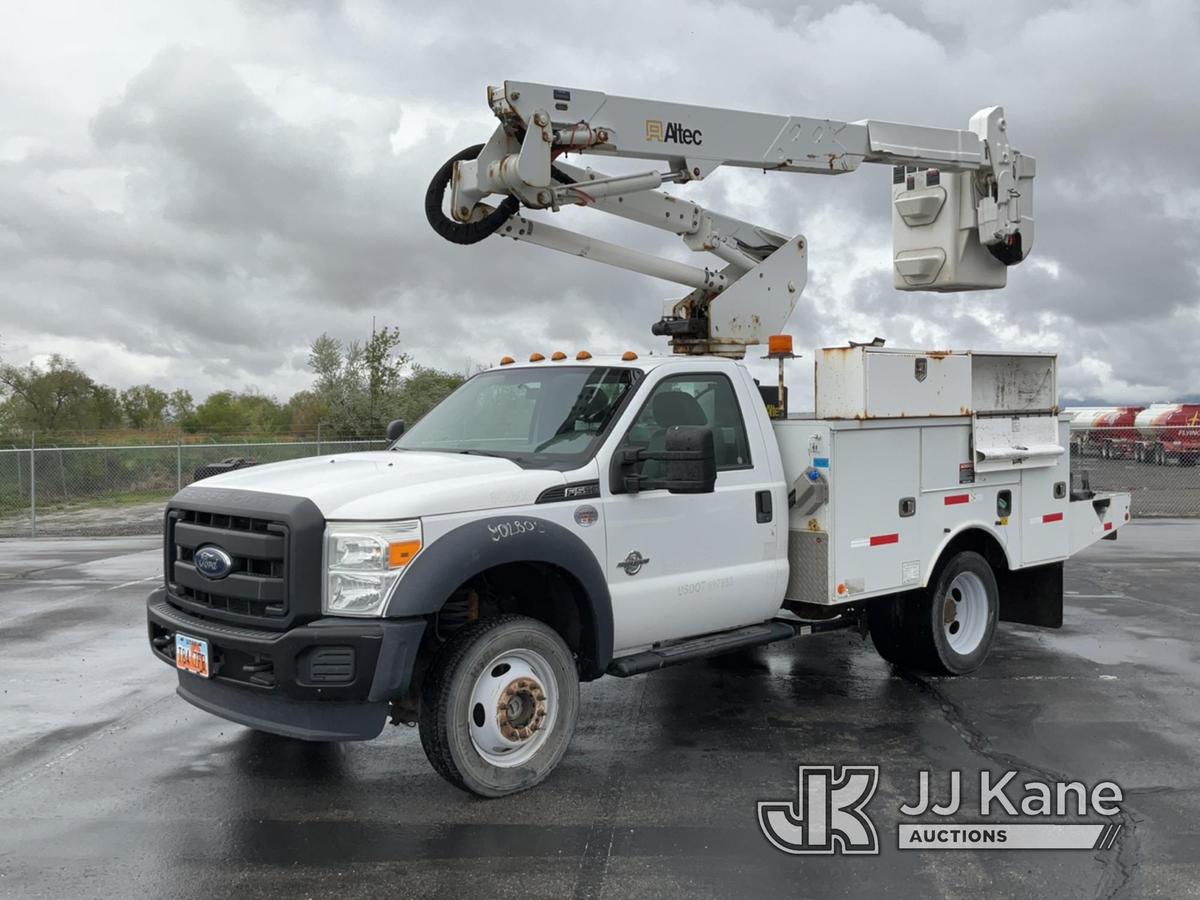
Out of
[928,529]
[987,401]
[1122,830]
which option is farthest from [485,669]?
[987,401]

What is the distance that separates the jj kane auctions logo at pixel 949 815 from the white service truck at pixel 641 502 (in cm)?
110

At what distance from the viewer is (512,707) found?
18.1 ft

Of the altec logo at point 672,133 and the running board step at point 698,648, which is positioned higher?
the altec logo at point 672,133

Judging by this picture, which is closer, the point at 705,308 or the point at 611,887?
the point at 611,887

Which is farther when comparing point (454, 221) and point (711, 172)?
point (711, 172)

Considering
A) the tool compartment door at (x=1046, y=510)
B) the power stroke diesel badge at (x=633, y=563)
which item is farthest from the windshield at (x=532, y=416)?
the tool compartment door at (x=1046, y=510)

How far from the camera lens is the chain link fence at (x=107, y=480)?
2130cm

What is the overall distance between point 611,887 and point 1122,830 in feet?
7.80

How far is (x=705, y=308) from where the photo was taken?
8367 millimetres

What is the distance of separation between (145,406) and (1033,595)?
33.5m

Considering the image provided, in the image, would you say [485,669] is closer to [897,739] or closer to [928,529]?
[897,739]

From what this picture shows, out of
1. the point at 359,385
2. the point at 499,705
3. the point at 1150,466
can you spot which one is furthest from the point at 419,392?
the point at 499,705

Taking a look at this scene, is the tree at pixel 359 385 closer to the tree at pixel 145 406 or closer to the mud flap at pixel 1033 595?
the tree at pixel 145 406

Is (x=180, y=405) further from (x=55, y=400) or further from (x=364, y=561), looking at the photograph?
(x=364, y=561)
